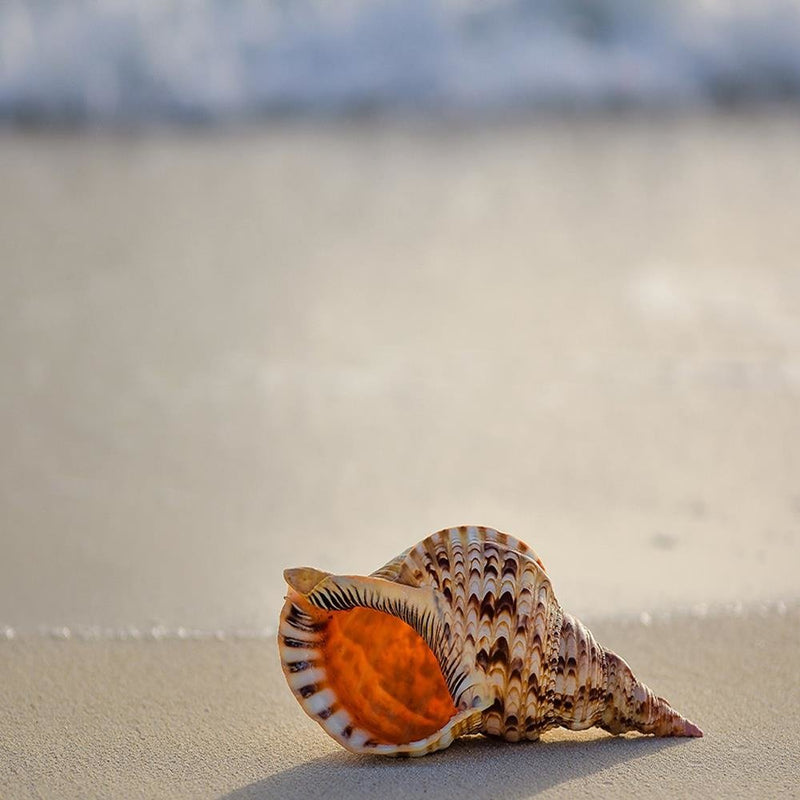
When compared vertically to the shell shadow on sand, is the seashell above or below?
above

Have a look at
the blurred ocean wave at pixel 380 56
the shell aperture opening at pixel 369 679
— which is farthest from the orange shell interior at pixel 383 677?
the blurred ocean wave at pixel 380 56

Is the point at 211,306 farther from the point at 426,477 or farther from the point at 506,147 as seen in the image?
the point at 506,147

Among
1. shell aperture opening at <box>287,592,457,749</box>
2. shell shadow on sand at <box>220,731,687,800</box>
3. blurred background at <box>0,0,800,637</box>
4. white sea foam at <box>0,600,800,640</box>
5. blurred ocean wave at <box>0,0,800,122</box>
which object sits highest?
blurred ocean wave at <box>0,0,800,122</box>

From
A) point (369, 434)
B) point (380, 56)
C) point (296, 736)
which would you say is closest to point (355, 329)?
point (369, 434)

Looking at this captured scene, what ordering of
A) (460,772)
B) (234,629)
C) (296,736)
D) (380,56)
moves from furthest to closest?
(380,56), (234,629), (296,736), (460,772)

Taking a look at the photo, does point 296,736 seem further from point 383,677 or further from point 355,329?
point 355,329

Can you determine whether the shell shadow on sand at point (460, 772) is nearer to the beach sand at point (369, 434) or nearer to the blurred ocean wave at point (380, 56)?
the beach sand at point (369, 434)

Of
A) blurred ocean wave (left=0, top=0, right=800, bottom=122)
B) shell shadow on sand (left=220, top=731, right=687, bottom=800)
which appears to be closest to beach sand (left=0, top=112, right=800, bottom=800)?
shell shadow on sand (left=220, top=731, right=687, bottom=800)

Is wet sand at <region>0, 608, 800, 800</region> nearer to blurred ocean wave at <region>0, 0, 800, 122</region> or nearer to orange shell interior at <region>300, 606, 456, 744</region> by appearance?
orange shell interior at <region>300, 606, 456, 744</region>
